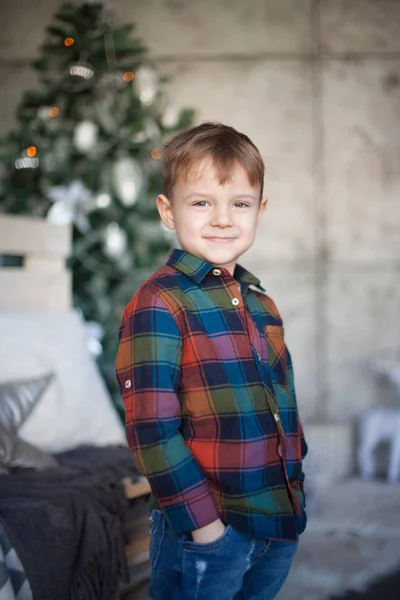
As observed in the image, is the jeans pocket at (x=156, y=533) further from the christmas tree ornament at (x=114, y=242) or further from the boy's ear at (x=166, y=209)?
the christmas tree ornament at (x=114, y=242)

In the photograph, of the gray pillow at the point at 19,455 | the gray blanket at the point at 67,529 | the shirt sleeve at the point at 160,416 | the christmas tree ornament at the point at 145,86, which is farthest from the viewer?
the christmas tree ornament at the point at 145,86

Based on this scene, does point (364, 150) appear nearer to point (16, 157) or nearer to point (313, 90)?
point (313, 90)

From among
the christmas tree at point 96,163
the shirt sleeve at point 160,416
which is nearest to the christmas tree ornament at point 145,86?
the christmas tree at point 96,163

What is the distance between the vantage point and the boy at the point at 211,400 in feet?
3.29

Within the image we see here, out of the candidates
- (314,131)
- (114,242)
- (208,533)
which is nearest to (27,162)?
(114,242)

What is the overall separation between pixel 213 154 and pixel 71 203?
2.04 metres

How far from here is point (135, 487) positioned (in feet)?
5.84

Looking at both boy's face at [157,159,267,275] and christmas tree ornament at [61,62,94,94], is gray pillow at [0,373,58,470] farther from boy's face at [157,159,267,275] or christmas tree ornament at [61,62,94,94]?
christmas tree ornament at [61,62,94,94]

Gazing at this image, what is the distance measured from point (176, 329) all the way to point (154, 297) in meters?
0.06

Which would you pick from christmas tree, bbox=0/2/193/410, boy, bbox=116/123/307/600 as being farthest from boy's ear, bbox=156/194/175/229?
christmas tree, bbox=0/2/193/410

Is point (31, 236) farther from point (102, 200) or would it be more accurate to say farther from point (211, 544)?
point (211, 544)

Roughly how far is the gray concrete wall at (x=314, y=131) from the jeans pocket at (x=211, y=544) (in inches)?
122

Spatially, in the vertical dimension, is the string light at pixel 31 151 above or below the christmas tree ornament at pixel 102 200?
above

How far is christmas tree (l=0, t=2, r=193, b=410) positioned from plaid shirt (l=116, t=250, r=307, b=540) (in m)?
1.89
